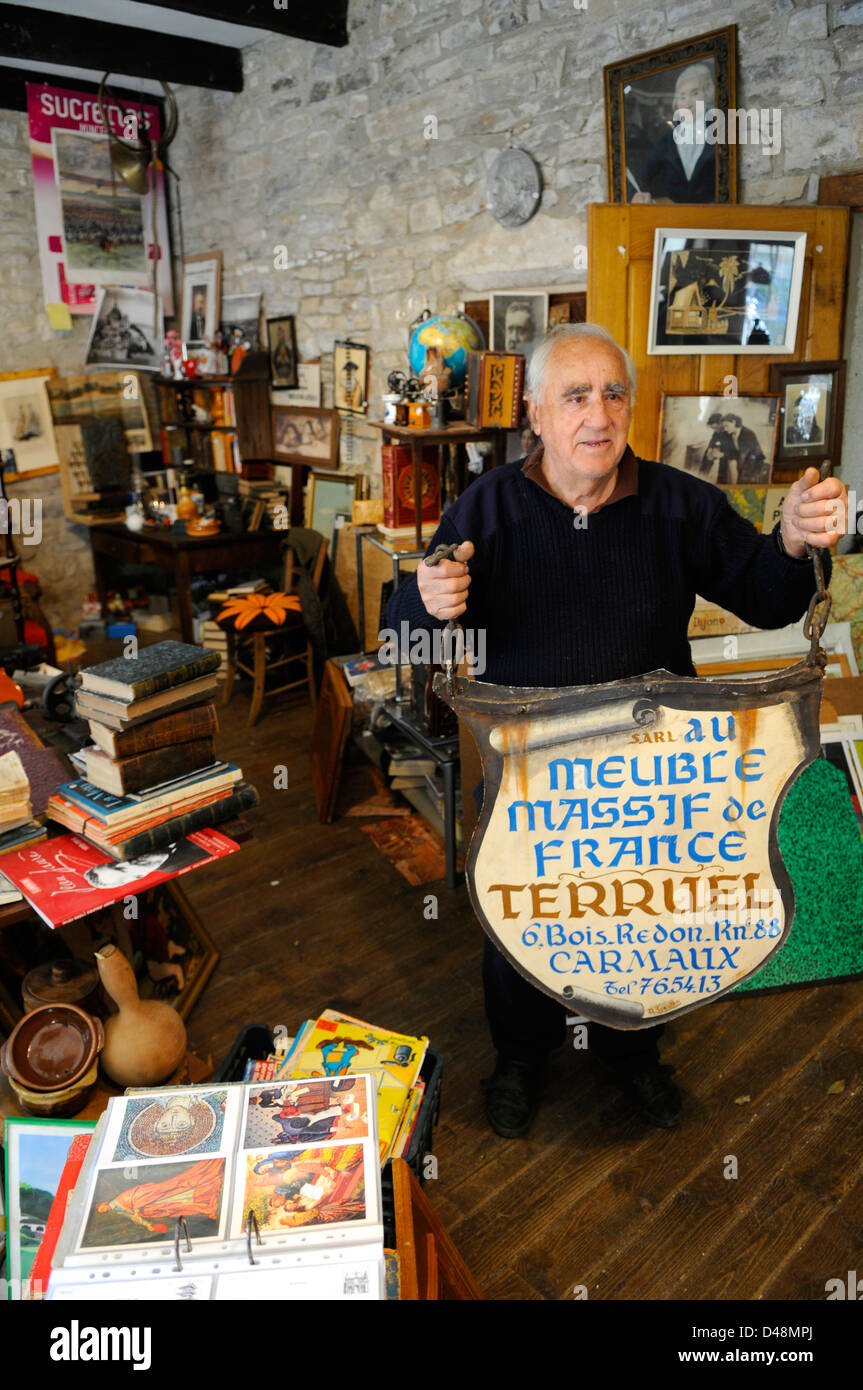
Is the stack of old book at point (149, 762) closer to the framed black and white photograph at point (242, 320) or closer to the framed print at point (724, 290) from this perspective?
the framed print at point (724, 290)

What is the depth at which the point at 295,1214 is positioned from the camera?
110 cm

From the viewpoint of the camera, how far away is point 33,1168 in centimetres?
161

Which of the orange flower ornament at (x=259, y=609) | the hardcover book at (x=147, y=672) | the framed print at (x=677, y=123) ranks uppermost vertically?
the framed print at (x=677, y=123)

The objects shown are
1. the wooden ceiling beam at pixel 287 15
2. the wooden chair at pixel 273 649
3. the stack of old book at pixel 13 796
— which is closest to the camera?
the stack of old book at pixel 13 796

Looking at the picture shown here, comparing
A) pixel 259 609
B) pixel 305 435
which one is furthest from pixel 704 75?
pixel 305 435

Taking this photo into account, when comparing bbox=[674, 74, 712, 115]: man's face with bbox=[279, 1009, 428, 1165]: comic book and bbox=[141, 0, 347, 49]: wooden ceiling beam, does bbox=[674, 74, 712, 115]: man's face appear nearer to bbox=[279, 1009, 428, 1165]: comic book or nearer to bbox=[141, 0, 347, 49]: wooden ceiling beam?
bbox=[141, 0, 347, 49]: wooden ceiling beam

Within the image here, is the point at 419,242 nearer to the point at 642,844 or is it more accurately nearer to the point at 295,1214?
the point at 642,844

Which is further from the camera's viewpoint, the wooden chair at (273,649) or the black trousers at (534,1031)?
the wooden chair at (273,649)

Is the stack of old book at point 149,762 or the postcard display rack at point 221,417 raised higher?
the postcard display rack at point 221,417

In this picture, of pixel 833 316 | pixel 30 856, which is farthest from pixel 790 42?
pixel 30 856

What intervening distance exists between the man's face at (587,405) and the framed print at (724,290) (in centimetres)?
117

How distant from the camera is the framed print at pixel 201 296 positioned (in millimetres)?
6477

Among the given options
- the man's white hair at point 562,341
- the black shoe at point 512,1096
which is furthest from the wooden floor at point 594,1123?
the man's white hair at point 562,341

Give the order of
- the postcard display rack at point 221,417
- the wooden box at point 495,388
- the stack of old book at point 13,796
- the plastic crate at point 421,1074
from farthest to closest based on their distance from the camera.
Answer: the postcard display rack at point 221,417, the wooden box at point 495,388, the stack of old book at point 13,796, the plastic crate at point 421,1074
